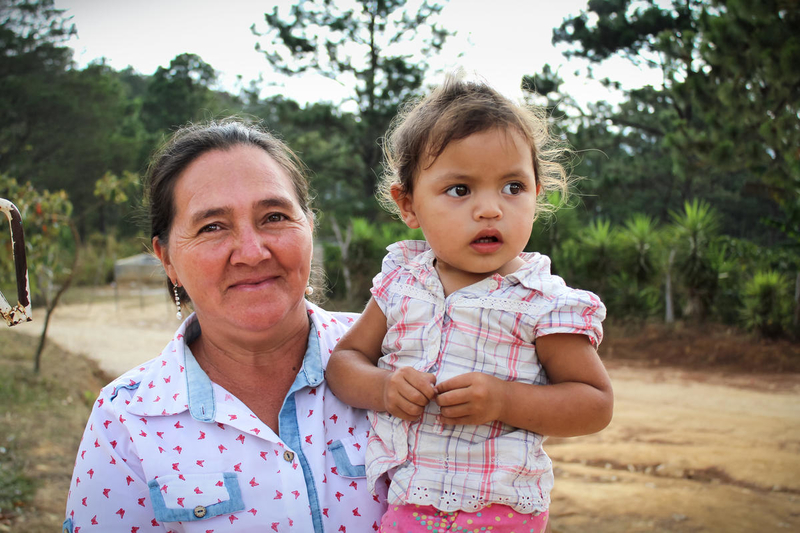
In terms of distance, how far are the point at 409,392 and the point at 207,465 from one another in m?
0.61

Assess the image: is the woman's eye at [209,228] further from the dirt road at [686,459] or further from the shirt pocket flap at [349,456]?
the dirt road at [686,459]

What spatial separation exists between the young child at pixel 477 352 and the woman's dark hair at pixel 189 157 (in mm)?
502

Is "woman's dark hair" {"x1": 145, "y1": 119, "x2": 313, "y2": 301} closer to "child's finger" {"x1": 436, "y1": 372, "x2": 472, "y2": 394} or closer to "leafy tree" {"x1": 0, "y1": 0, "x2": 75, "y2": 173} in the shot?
"child's finger" {"x1": 436, "y1": 372, "x2": 472, "y2": 394}

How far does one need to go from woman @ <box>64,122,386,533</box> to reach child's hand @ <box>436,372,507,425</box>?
45cm

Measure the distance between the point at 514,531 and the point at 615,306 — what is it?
1122 cm

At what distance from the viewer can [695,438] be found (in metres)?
6.21

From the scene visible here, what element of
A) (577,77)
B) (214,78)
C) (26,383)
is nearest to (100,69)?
(214,78)

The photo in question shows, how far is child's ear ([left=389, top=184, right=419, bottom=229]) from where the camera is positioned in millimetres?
1846

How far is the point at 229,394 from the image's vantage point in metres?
1.80

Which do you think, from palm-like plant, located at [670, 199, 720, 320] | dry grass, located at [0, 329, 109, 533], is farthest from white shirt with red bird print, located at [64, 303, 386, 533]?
palm-like plant, located at [670, 199, 720, 320]

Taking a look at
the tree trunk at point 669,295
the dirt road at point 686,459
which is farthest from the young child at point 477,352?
the tree trunk at point 669,295

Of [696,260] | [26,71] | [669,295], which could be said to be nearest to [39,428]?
[669,295]

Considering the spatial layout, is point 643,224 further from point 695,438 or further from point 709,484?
point 709,484

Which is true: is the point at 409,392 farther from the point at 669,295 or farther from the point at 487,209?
the point at 669,295
